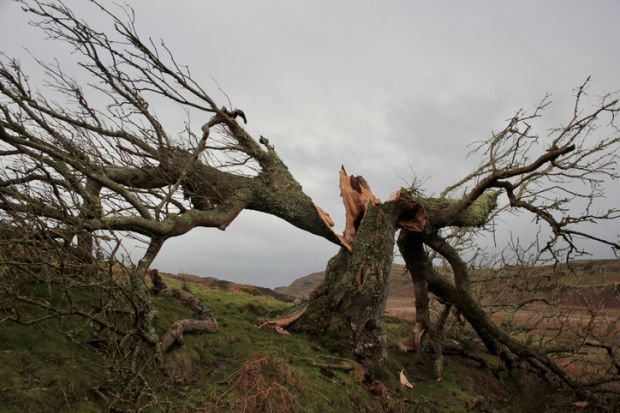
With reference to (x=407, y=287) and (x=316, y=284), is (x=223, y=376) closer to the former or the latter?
(x=407, y=287)

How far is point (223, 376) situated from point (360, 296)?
3203 millimetres

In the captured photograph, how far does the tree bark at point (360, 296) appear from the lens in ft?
28.7

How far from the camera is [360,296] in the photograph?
347 inches

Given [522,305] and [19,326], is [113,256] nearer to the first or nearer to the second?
[19,326]

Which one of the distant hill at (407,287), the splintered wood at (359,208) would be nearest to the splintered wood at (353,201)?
the splintered wood at (359,208)

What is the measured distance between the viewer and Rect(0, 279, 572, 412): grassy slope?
4.91 metres

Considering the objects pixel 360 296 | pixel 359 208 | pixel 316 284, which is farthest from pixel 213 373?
pixel 316 284

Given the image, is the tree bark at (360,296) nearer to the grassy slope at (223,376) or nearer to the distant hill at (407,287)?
the grassy slope at (223,376)

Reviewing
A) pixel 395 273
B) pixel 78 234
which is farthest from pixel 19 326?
pixel 395 273

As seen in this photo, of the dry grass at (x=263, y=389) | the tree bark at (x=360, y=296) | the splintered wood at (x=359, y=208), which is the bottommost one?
the dry grass at (x=263, y=389)

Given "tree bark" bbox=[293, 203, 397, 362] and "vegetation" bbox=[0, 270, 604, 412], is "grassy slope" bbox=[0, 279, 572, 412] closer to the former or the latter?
"vegetation" bbox=[0, 270, 604, 412]

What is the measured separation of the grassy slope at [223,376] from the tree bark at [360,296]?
1.46 feet

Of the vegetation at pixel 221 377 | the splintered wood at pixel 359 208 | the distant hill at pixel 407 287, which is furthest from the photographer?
the distant hill at pixel 407 287

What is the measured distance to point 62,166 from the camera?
5.33 meters
